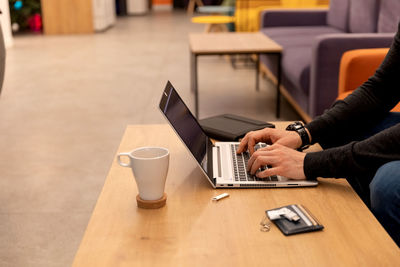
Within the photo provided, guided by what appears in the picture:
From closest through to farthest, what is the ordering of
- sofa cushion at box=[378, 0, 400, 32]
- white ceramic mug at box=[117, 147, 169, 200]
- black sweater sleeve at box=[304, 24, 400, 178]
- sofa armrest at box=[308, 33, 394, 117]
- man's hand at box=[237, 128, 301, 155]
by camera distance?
white ceramic mug at box=[117, 147, 169, 200] → man's hand at box=[237, 128, 301, 155] → black sweater sleeve at box=[304, 24, 400, 178] → sofa armrest at box=[308, 33, 394, 117] → sofa cushion at box=[378, 0, 400, 32]

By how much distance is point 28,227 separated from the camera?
1893 mm

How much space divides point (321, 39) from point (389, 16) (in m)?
0.75

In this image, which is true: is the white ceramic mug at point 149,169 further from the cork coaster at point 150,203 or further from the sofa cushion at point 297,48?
the sofa cushion at point 297,48

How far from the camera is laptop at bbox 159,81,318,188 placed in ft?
3.60

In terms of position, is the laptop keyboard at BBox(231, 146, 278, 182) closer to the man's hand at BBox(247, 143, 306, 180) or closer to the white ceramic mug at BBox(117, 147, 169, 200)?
the man's hand at BBox(247, 143, 306, 180)

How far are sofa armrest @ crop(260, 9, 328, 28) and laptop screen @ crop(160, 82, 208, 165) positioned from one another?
11.3 ft

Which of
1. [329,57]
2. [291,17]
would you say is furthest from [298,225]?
[291,17]

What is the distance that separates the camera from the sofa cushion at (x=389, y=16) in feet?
9.56

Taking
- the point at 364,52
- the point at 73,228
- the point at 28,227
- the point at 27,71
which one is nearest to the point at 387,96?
the point at 364,52

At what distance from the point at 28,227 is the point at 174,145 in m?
0.80

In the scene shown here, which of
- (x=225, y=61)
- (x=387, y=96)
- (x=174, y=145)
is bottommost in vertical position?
(x=225, y=61)

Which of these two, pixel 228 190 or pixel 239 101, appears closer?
pixel 228 190

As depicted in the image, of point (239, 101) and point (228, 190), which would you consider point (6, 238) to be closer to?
point (228, 190)

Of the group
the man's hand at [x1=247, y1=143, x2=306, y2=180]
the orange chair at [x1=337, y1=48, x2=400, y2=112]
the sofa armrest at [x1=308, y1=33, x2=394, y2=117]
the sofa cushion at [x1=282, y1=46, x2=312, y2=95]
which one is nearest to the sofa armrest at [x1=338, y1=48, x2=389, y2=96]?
the orange chair at [x1=337, y1=48, x2=400, y2=112]
